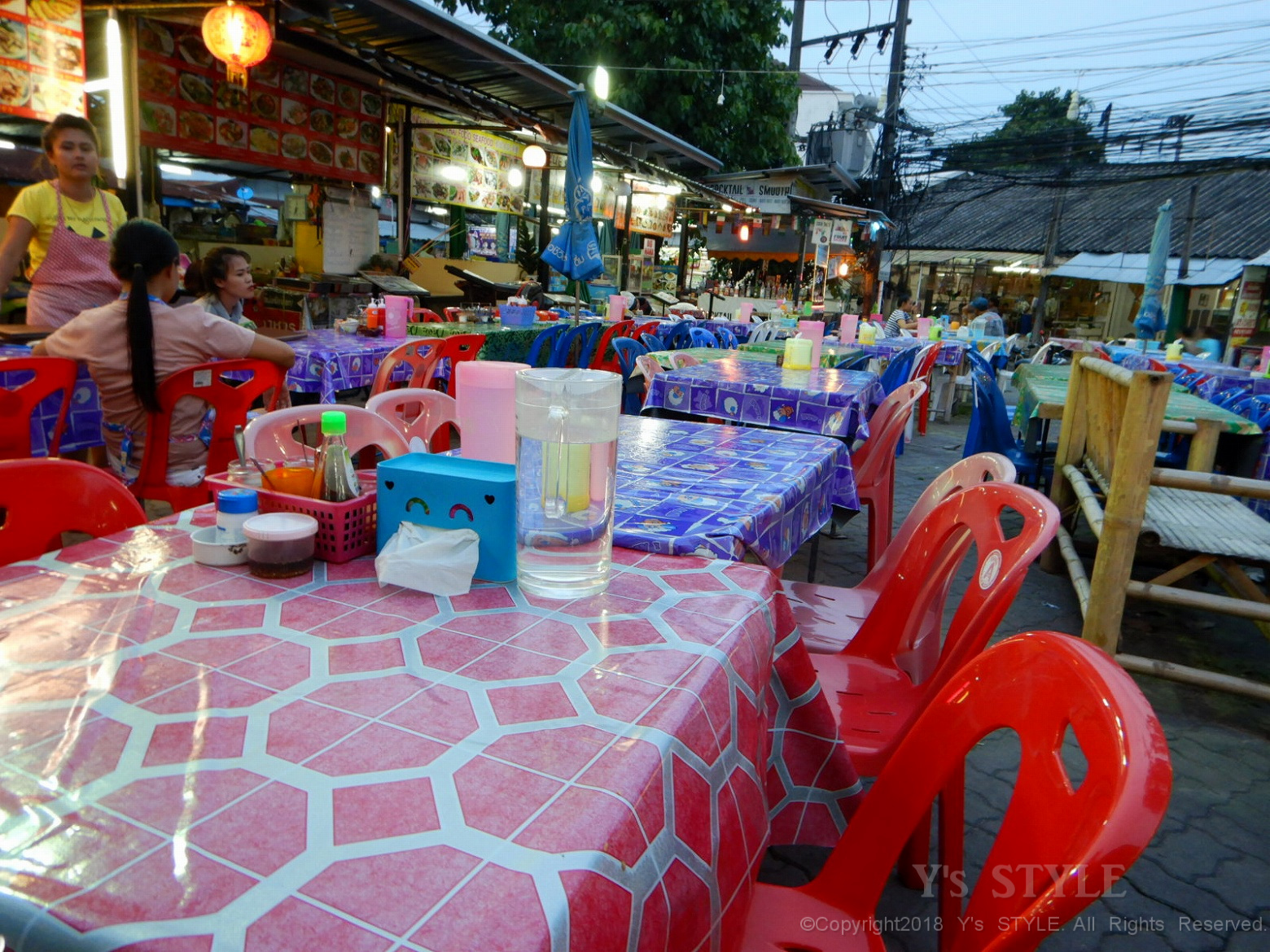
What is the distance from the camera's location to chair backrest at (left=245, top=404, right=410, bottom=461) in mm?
1846

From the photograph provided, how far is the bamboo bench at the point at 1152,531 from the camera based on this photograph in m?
2.71

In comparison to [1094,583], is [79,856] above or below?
above

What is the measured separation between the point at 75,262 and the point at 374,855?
375 cm

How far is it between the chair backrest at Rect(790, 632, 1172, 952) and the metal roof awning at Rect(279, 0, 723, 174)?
562cm

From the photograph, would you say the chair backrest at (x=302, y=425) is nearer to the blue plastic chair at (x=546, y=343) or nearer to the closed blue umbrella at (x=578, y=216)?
the blue plastic chair at (x=546, y=343)

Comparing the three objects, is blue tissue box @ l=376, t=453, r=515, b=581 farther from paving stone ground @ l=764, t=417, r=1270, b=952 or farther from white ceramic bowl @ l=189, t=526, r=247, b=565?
paving stone ground @ l=764, t=417, r=1270, b=952

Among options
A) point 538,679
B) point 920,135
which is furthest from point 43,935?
point 920,135

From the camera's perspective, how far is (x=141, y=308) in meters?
2.56

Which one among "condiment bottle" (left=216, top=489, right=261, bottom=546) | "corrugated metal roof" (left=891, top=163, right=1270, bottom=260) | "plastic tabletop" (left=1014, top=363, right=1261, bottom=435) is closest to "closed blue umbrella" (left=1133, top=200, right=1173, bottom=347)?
"corrugated metal roof" (left=891, top=163, right=1270, bottom=260)

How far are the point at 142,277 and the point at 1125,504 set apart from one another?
3494 mm

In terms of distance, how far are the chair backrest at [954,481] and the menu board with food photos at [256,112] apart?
6.53 meters

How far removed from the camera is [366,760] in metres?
0.75

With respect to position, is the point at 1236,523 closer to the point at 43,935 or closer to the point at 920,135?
the point at 43,935

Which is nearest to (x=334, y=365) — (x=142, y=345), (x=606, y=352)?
(x=142, y=345)
